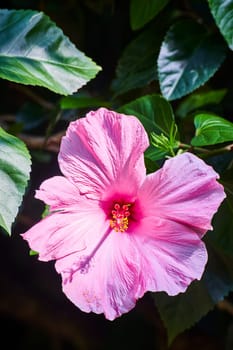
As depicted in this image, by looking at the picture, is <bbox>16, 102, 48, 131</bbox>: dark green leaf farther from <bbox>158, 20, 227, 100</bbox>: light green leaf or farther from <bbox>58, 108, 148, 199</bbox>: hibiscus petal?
<bbox>58, 108, 148, 199</bbox>: hibiscus petal

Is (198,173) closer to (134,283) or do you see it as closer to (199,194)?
(199,194)

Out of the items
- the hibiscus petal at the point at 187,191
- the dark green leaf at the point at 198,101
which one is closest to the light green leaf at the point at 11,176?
the hibiscus petal at the point at 187,191

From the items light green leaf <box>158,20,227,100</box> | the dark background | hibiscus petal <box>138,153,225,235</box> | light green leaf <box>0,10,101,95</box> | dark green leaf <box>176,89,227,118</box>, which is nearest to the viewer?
hibiscus petal <box>138,153,225,235</box>

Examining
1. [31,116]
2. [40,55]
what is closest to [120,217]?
[40,55]

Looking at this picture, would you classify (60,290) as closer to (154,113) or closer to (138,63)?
(138,63)

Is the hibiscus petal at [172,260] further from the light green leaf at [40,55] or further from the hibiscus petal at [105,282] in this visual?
the light green leaf at [40,55]

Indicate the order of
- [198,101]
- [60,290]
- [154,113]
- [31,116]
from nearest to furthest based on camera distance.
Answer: [154,113]
[198,101]
[31,116]
[60,290]

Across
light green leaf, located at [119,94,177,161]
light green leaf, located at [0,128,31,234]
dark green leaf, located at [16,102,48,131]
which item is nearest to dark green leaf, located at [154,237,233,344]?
light green leaf, located at [119,94,177,161]
